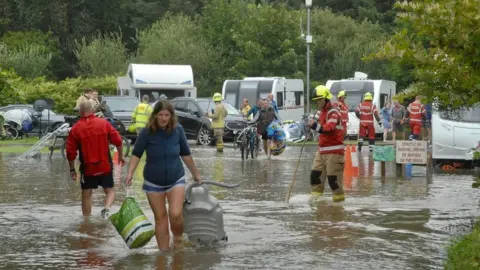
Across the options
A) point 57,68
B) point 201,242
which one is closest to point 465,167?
point 201,242

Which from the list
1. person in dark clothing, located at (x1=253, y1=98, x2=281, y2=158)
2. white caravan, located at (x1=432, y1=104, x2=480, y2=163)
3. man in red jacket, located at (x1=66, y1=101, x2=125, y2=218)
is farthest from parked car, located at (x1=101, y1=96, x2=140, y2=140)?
man in red jacket, located at (x1=66, y1=101, x2=125, y2=218)

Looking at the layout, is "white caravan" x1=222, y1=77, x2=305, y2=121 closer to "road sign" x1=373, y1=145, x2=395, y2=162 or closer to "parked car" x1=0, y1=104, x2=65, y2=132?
"parked car" x1=0, y1=104, x2=65, y2=132

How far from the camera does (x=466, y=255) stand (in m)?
9.21

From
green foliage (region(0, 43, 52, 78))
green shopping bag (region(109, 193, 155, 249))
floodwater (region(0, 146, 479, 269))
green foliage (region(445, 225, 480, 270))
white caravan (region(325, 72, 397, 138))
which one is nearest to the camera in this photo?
green foliage (region(445, 225, 480, 270))

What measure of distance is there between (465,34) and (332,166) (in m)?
4.18

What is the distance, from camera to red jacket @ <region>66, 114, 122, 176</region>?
1350 cm

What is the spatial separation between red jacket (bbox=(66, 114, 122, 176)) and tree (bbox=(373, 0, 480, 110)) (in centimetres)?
348

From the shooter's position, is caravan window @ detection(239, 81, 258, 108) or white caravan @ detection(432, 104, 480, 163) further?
caravan window @ detection(239, 81, 258, 108)

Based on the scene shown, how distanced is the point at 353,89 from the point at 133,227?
1420 inches

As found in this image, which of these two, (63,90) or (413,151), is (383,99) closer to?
(63,90)

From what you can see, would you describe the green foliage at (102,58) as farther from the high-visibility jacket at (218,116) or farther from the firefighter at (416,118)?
the firefighter at (416,118)

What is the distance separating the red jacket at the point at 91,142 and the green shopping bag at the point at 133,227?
2447 millimetres

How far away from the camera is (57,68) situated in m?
80.1

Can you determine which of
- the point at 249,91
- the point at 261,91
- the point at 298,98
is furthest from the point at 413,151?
the point at 298,98
